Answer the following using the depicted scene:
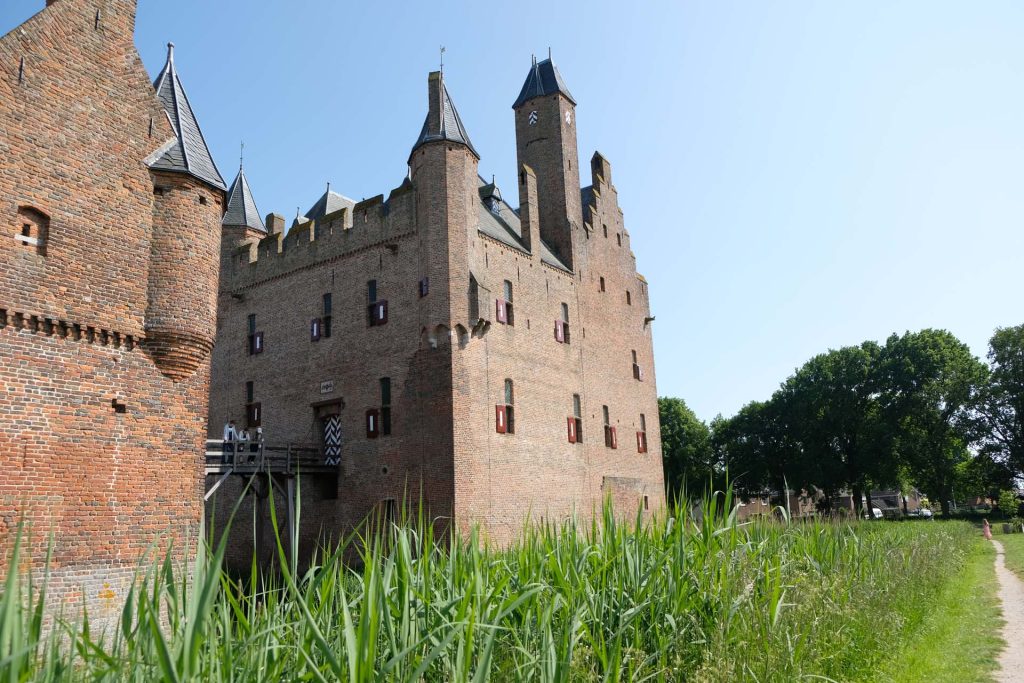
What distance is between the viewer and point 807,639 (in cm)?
610

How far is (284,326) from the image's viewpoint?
21.8 metres

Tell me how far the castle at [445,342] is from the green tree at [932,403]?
1981 cm

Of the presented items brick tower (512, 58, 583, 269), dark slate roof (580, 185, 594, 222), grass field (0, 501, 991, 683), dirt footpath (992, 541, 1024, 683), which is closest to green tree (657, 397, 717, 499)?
dark slate roof (580, 185, 594, 222)

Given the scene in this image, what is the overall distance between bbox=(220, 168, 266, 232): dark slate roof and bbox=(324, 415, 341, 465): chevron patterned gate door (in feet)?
24.1

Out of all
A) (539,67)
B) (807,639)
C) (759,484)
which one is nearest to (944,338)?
(759,484)

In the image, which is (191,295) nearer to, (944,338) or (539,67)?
(539,67)

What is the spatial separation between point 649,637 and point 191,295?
8.30 meters

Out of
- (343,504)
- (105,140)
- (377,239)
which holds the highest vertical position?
(377,239)

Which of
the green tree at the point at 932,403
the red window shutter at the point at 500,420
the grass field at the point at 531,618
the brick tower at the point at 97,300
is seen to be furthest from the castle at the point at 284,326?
the green tree at the point at 932,403

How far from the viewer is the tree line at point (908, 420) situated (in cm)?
3806

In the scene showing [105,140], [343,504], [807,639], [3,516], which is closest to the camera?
[807,639]

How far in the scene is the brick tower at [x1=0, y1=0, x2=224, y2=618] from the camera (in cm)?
919

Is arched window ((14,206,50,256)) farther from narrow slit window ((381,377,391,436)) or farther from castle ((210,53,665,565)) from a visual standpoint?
narrow slit window ((381,377,391,436))

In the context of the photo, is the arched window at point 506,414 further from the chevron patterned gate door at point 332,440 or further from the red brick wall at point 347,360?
the chevron patterned gate door at point 332,440
